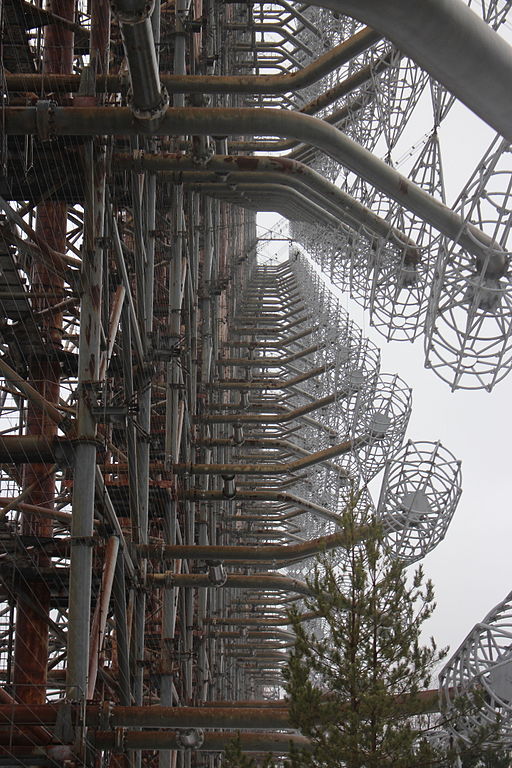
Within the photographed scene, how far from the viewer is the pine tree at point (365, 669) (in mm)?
9227

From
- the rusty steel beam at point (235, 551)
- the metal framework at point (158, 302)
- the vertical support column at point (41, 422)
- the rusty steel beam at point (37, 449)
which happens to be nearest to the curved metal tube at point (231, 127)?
the metal framework at point (158, 302)

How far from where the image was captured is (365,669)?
10008mm

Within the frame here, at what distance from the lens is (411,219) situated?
12.5 meters

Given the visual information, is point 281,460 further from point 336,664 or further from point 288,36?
point 336,664

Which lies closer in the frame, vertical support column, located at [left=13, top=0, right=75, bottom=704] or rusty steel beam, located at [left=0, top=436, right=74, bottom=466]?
rusty steel beam, located at [left=0, top=436, right=74, bottom=466]

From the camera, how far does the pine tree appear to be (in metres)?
9.23

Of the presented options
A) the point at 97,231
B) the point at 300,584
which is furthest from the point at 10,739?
the point at 300,584

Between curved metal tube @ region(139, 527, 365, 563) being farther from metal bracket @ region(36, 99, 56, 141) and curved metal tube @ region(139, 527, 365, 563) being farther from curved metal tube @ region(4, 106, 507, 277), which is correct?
metal bracket @ region(36, 99, 56, 141)

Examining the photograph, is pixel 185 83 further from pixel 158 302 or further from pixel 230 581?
pixel 158 302

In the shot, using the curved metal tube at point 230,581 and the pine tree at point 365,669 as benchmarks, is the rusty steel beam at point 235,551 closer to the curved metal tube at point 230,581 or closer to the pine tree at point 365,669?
the curved metal tube at point 230,581

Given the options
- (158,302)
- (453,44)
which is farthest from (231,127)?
(158,302)

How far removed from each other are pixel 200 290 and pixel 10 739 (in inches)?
570

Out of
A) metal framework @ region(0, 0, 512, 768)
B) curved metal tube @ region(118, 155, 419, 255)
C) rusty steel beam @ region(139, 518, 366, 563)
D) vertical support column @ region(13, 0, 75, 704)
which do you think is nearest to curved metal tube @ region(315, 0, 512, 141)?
metal framework @ region(0, 0, 512, 768)

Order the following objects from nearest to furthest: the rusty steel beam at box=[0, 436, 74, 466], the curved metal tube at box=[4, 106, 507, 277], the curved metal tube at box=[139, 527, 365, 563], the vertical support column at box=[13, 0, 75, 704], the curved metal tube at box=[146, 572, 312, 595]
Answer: the curved metal tube at box=[4, 106, 507, 277] < the rusty steel beam at box=[0, 436, 74, 466] < the vertical support column at box=[13, 0, 75, 704] < the curved metal tube at box=[139, 527, 365, 563] < the curved metal tube at box=[146, 572, 312, 595]
